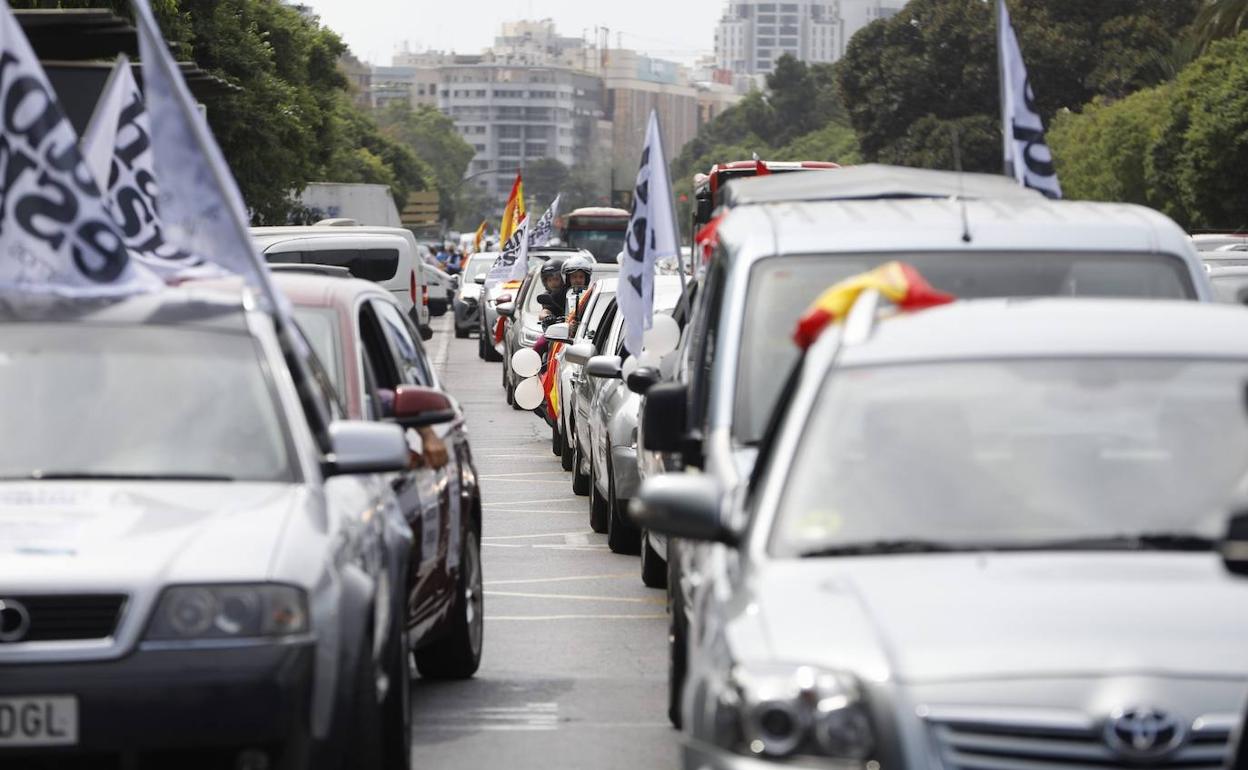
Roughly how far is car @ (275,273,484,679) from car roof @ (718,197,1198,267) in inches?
49.8

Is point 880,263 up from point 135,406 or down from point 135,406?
up

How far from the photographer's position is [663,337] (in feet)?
38.7

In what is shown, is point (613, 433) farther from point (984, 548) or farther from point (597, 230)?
point (597, 230)

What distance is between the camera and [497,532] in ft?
52.8

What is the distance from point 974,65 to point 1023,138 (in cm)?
8212

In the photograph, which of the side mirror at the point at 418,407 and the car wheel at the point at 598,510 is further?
the car wheel at the point at 598,510

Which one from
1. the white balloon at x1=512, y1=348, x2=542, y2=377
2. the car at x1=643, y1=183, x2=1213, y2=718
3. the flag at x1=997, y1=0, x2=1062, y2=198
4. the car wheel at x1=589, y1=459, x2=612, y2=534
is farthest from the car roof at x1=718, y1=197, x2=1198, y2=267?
the white balloon at x1=512, y1=348, x2=542, y2=377

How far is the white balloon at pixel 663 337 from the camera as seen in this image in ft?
38.3

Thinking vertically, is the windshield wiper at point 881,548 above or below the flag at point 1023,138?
below

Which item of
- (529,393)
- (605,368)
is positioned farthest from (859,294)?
(529,393)

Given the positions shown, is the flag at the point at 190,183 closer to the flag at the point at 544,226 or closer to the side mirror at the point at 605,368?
the side mirror at the point at 605,368

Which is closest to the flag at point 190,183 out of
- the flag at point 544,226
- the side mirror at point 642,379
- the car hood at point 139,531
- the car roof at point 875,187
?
the car hood at point 139,531

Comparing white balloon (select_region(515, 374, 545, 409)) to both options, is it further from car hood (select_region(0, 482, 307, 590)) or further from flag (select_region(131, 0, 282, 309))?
car hood (select_region(0, 482, 307, 590))

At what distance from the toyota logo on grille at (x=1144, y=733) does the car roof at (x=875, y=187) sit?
632 cm
